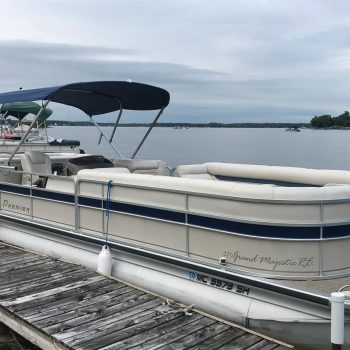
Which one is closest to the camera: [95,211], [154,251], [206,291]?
[206,291]

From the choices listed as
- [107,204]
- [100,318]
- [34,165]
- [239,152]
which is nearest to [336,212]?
[100,318]

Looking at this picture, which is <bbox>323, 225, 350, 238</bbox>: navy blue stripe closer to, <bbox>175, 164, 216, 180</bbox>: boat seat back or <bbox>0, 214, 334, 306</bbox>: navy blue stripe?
<bbox>0, 214, 334, 306</bbox>: navy blue stripe

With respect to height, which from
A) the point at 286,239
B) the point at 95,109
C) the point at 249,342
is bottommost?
the point at 249,342

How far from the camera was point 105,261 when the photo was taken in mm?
5051

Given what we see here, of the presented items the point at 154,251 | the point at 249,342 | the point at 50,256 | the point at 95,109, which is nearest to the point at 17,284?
the point at 50,256

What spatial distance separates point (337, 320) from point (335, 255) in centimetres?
70

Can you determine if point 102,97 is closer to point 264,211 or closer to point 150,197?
point 150,197

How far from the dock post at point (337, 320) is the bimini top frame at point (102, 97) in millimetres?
3754

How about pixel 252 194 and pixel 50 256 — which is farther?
pixel 50 256

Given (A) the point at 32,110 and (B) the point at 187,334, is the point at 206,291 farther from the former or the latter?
(A) the point at 32,110

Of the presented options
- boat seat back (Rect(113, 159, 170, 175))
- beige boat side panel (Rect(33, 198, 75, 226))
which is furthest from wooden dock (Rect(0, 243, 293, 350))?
boat seat back (Rect(113, 159, 170, 175))

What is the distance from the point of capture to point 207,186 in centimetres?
430

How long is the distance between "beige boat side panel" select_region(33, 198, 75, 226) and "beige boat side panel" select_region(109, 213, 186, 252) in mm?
693

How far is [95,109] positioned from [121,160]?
124 centimetres
